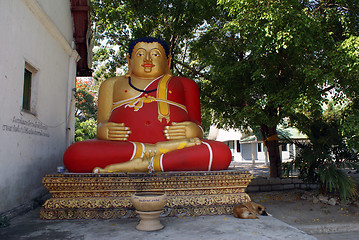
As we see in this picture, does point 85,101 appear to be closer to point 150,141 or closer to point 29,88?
point 29,88

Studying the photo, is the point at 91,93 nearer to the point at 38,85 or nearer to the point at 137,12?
the point at 137,12

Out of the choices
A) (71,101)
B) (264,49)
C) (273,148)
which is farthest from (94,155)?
(273,148)

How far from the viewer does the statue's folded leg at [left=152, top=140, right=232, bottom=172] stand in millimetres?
4656

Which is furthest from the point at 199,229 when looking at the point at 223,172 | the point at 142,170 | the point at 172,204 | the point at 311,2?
the point at 311,2

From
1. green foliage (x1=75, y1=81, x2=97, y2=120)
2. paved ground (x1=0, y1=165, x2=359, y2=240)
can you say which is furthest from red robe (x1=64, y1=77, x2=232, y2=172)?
green foliage (x1=75, y1=81, x2=97, y2=120)

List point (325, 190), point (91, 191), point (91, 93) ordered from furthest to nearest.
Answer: point (91, 93) → point (325, 190) → point (91, 191)

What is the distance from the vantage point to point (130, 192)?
4227 millimetres

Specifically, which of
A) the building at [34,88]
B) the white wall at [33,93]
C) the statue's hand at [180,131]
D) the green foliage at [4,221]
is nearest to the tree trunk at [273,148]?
the statue's hand at [180,131]

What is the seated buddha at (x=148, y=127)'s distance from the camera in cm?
465

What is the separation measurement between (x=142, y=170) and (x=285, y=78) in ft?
14.6

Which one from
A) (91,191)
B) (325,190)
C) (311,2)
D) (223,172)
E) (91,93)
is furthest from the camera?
(91,93)

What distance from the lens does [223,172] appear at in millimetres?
4434

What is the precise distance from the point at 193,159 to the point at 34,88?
3.25m

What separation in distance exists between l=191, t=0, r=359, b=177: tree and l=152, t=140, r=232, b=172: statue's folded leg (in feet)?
6.28
